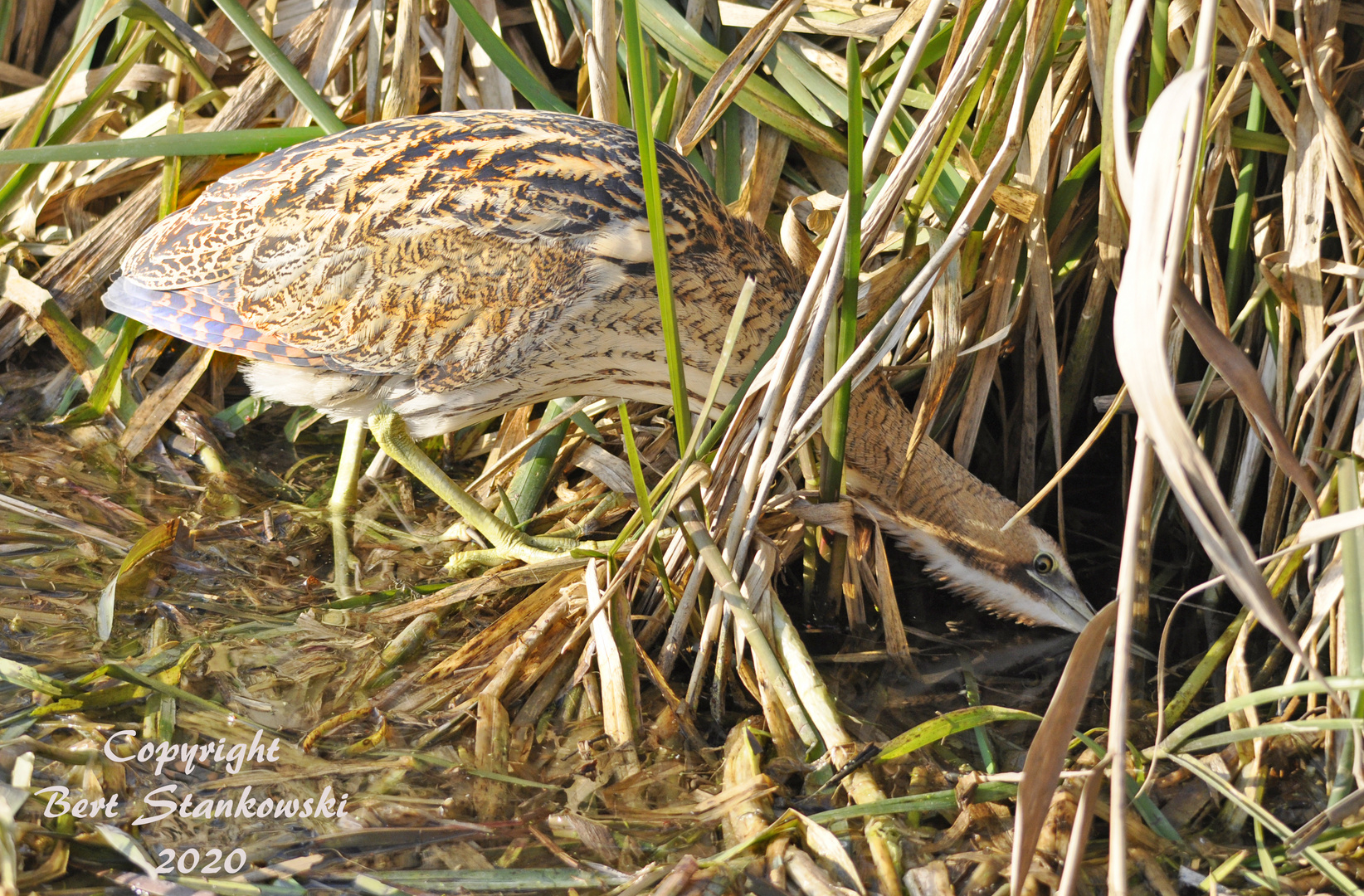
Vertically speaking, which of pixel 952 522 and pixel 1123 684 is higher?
pixel 1123 684

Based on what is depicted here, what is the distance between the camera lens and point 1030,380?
291cm

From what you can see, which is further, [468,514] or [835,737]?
[468,514]

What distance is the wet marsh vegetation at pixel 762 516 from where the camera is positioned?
1.79m

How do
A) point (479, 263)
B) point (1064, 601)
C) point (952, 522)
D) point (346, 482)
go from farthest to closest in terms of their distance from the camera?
point (346, 482), point (952, 522), point (1064, 601), point (479, 263)

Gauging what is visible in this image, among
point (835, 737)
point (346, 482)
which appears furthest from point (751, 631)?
point (346, 482)

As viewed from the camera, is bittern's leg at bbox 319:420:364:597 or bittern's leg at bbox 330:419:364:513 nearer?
bittern's leg at bbox 319:420:364:597

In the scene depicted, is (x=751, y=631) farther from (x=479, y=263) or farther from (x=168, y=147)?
(x=168, y=147)

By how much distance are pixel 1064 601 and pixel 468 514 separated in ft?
4.76

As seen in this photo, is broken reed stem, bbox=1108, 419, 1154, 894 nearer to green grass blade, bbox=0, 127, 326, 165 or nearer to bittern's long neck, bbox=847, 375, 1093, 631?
bittern's long neck, bbox=847, 375, 1093, 631

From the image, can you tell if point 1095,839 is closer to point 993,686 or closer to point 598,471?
point 993,686

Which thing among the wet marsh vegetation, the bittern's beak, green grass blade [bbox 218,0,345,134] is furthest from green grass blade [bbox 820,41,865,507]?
green grass blade [bbox 218,0,345,134]

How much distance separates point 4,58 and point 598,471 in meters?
2.49

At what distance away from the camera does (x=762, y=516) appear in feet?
8.60

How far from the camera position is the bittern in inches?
103
